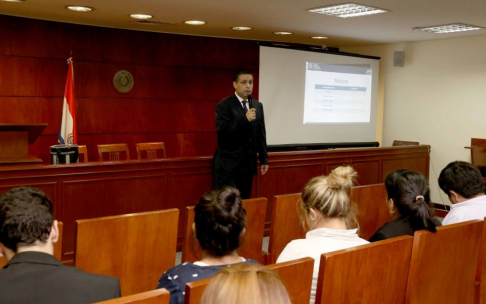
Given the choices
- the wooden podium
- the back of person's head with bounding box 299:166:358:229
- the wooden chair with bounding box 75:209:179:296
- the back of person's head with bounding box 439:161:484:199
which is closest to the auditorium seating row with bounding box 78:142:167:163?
the wooden podium

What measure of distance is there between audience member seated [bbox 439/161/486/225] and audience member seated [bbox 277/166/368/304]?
969mm

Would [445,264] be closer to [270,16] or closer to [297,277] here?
[297,277]

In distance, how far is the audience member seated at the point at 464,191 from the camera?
3031 mm

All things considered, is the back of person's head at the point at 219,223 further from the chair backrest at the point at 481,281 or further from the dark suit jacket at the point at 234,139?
the dark suit jacket at the point at 234,139

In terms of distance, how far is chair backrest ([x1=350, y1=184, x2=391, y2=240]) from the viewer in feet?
12.4

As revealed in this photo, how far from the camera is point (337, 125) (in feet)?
24.4

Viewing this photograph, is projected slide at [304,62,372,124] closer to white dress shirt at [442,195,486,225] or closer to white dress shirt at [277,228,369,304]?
white dress shirt at [442,195,486,225]

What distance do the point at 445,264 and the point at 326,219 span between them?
2.15 feet

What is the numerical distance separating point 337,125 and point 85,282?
627 cm

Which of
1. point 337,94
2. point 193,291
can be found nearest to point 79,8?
point 337,94

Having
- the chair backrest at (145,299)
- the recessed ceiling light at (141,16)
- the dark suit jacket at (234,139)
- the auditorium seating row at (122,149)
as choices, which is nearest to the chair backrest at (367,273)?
the chair backrest at (145,299)

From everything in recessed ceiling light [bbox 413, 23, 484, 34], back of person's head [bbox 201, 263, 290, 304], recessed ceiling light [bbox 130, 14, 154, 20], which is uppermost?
recessed ceiling light [bbox 413, 23, 484, 34]

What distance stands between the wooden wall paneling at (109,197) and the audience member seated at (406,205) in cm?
268

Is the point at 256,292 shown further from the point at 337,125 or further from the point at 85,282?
the point at 337,125
